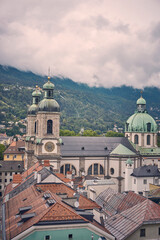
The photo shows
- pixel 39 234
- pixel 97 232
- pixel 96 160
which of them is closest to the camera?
pixel 39 234

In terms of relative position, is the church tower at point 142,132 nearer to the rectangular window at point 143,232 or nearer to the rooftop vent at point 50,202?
the rectangular window at point 143,232

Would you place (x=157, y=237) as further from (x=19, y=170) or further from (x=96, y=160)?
(x=19, y=170)

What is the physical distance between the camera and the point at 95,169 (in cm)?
7594

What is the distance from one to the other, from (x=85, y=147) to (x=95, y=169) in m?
5.45

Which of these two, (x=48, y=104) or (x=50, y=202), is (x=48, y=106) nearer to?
(x=48, y=104)

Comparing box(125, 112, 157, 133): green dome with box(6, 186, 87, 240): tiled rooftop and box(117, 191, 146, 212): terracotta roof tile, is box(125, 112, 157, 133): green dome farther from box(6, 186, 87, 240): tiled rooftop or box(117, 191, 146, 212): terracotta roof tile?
box(6, 186, 87, 240): tiled rooftop

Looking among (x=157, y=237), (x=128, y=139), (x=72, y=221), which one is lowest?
(x=157, y=237)

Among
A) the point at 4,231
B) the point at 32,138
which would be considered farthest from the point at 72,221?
the point at 32,138

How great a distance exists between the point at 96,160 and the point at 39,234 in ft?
176

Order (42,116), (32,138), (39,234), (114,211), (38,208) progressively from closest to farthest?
(39,234)
(38,208)
(114,211)
(42,116)
(32,138)

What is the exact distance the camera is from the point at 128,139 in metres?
83.0

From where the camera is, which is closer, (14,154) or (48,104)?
(48,104)

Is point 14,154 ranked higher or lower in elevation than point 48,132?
lower

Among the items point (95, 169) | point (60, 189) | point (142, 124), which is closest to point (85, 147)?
point (95, 169)
